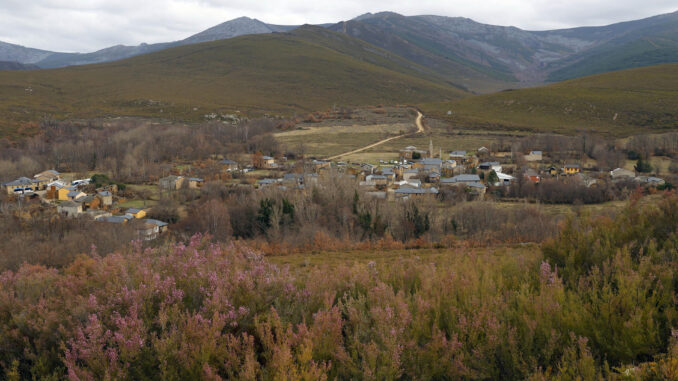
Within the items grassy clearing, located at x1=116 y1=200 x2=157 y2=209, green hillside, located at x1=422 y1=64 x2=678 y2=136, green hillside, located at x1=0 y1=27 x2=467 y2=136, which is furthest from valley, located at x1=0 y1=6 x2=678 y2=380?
green hillside, located at x1=0 y1=27 x2=467 y2=136

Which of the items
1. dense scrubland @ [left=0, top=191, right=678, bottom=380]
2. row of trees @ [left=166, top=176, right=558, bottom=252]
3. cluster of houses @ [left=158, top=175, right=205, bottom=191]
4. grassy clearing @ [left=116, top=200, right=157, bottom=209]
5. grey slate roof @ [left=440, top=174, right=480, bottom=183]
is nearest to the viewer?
dense scrubland @ [left=0, top=191, right=678, bottom=380]

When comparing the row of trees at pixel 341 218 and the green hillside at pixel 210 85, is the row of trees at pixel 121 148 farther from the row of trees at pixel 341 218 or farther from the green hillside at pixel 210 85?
the row of trees at pixel 341 218

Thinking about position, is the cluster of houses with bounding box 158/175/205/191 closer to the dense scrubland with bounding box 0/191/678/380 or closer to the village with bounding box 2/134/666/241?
the village with bounding box 2/134/666/241

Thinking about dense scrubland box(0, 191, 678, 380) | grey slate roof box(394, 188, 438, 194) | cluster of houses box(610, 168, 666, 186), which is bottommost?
grey slate roof box(394, 188, 438, 194)

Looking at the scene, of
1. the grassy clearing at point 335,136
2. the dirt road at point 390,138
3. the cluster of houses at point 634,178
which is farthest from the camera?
the grassy clearing at point 335,136

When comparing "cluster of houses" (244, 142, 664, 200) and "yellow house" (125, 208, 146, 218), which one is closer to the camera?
"yellow house" (125, 208, 146, 218)

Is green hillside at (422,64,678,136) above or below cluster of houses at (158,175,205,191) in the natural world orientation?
above

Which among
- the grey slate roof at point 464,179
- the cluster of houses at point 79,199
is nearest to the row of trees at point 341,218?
the cluster of houses at point 79,199

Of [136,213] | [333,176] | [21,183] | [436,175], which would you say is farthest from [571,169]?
[21,183]

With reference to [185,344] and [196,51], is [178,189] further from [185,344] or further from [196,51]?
[196,51]
